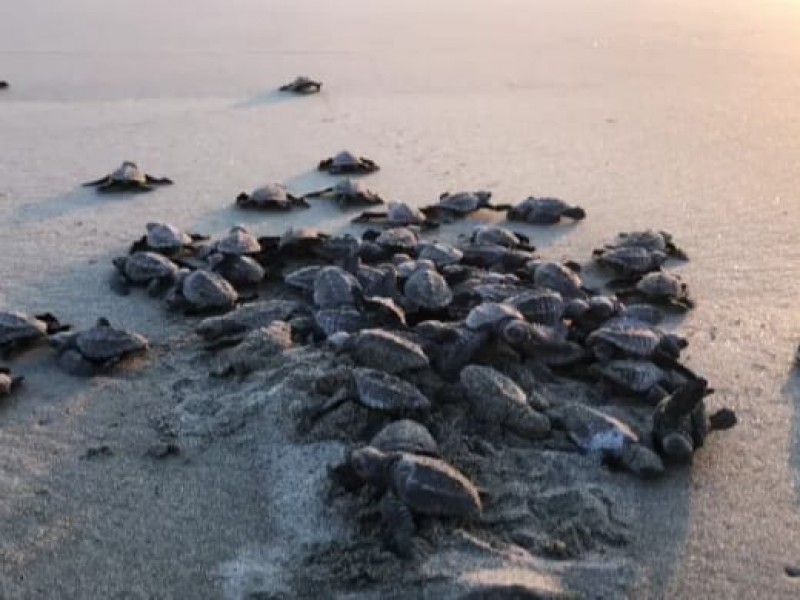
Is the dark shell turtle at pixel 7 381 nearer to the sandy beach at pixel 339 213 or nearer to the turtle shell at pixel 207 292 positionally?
the sandy beach at pixel 339 213

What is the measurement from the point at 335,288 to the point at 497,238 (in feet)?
3.37

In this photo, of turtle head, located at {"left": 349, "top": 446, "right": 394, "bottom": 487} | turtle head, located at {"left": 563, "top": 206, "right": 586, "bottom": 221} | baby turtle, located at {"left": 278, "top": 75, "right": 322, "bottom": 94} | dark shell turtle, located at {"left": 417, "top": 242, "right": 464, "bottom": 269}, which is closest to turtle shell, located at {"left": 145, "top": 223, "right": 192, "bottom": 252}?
dark shell turtle, located at {"left": 417, "top": 242, "right": 464, "bottom": 269}

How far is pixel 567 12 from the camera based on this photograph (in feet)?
33.2

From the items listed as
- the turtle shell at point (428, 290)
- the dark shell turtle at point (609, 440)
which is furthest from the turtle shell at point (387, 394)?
the turtle shell at point (428, 290)

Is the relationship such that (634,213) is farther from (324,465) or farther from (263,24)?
(263,24)

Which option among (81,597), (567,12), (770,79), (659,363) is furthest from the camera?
(567,12)

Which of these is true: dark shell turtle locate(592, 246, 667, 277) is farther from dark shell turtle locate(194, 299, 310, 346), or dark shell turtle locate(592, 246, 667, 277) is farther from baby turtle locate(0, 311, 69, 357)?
Answer: baby turtle locate(0, 311, 69, 357)

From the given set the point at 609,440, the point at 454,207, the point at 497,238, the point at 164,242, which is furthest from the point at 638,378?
the point at 164,242

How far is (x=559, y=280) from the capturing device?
154 inches

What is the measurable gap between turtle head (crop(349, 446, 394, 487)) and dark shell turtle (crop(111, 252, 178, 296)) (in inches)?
68.3

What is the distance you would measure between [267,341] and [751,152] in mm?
3807

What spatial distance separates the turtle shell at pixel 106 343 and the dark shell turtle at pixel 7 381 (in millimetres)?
224

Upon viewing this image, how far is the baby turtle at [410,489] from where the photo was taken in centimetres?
247

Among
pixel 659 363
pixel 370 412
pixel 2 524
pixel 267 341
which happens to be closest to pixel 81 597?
pixel 2 524
